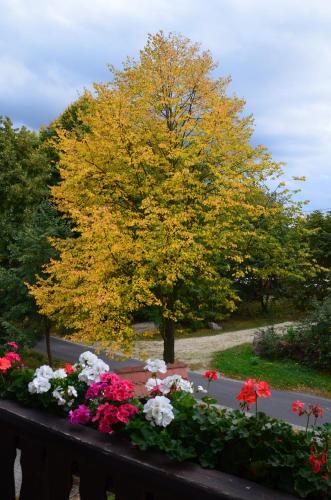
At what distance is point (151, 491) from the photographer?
248 cm

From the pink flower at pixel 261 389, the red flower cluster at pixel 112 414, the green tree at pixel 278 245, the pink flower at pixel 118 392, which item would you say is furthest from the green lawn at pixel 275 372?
the red flower cluster at pixel 112 414

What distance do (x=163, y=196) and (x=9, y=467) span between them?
10.2m

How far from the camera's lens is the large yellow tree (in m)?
12.5

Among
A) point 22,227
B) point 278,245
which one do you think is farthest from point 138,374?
Result: point 22,227

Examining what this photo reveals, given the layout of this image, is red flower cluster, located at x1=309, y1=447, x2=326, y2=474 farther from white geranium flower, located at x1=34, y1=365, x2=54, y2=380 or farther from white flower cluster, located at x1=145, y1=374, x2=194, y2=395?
white geranium flower, located at x1=34, y1=365, x2=54, y2=380

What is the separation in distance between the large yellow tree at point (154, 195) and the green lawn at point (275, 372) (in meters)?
3.46

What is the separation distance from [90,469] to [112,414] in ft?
1.14

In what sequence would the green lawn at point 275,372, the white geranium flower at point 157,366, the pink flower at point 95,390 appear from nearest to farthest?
the pink flower at point 95,390, the white geranium flower at point 157,366, the green lawn at point 275,372

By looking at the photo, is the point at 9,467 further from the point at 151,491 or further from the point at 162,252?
the point at 162,252

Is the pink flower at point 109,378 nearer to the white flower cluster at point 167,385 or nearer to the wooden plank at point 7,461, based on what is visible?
the white flower cluster at point 167,385

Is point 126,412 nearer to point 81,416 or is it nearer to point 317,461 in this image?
point 81,416

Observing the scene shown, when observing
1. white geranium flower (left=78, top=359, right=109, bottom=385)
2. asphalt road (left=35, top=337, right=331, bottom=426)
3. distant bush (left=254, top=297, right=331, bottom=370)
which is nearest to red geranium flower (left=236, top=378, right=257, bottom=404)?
white geranium flower (left=78, top=359, right=109, bottom=385)

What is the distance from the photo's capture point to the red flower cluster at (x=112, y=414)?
9.00 ft

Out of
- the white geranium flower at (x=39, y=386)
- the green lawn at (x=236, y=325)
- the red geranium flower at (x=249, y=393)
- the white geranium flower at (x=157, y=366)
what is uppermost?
the white geranium flower at (x=157, y=366)
